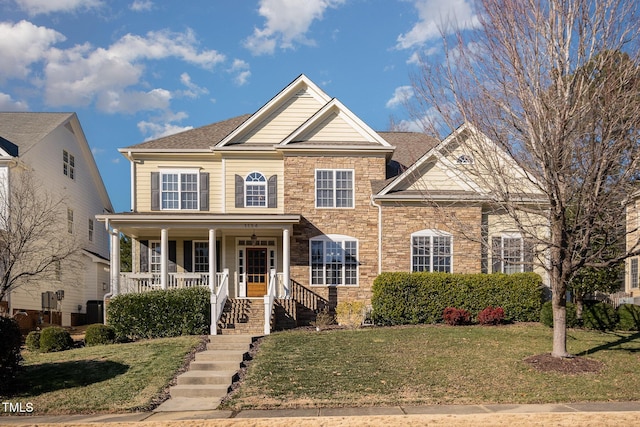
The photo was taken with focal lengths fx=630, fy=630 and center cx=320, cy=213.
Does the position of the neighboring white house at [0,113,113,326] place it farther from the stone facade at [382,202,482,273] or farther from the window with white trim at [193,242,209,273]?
the stone facade at [382,202,482,273]

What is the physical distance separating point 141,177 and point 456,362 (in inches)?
554

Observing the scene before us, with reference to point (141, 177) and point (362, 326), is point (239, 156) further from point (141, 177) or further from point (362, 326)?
point (362, 326)

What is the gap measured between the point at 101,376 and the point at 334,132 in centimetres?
1220

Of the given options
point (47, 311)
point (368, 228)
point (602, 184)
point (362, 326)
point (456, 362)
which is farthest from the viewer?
point (47, 311)

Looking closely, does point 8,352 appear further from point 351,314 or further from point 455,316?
point 455,316

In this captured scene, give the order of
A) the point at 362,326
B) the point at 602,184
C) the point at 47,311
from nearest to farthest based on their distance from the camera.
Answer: the point at 602,184, the point at 362,326, the point at 47,311

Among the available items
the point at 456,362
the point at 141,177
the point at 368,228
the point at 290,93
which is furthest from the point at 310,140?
the point at 456,362

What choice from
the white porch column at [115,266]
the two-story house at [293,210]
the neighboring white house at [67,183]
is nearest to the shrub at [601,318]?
the two-story house at [293,210]

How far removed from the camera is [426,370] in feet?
44.4

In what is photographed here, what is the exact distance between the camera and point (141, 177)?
76.3 ft

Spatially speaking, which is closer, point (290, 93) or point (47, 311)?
point (290, 93)

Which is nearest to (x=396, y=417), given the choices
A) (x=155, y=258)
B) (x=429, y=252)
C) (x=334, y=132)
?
(x=429, y=252)

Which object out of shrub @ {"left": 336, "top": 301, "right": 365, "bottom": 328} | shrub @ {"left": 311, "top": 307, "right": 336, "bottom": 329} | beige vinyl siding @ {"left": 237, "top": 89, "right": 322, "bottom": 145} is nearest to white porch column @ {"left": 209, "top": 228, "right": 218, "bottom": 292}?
shrub @ {"left": 311, "top": 307, "right": 336, "bottom": 329}

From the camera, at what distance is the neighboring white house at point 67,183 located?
79.6ft
